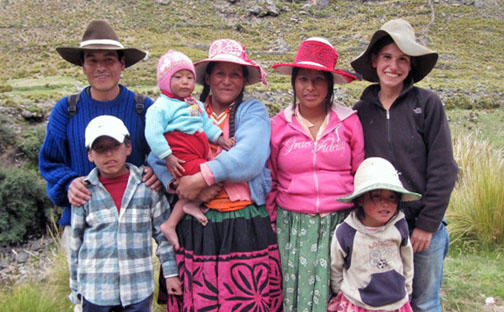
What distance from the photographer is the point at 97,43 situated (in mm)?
2754

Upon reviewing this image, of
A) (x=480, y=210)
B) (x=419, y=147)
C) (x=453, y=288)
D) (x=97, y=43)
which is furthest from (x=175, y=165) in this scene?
(x=480, y=210)

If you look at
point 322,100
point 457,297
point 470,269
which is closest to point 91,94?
point 322,100

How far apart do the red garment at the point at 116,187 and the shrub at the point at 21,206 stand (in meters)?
9.60

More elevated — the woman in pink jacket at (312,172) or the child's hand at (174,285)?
the woman in pink jacket at (312,172)

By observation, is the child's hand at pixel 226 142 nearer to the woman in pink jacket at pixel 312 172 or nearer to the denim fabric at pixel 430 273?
the woman in pink jacket at pixel 312 172

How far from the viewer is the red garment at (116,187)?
2637 mm

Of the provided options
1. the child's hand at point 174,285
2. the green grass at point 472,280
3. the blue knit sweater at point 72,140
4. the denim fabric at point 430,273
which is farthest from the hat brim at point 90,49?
the green grass at point 472,280

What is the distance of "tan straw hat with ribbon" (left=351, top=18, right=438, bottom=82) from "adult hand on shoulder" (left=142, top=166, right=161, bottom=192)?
1.56 m

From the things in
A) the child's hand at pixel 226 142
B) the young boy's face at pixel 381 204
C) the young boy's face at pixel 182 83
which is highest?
the young boy's face at pixel 182 83

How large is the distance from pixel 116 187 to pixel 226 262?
2.75 ft

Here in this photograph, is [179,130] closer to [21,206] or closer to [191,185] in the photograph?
[191,185]

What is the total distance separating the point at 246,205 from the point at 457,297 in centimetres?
252

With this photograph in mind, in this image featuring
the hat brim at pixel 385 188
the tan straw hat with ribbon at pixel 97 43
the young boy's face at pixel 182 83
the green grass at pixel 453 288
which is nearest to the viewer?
the hat brim at pixel 385 188

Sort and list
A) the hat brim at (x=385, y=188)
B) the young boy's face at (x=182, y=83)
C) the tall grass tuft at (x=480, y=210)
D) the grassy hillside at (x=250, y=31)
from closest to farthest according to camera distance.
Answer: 1. the hat brim at (x=385, y=188)
2. the young boy's face at (x=182, y=83)
3. the tall grass tuft at (x=480, y=210)
4. the grassy hillside at (x=250, y=31)
